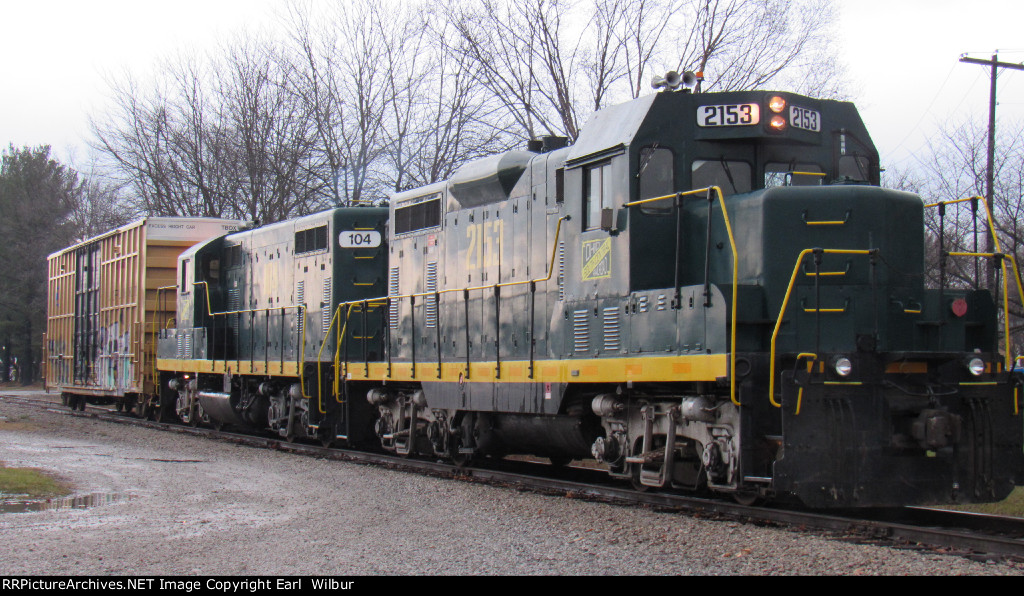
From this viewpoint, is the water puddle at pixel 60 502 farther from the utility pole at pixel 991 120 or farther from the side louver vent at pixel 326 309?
the utility pole at pixel 991 120

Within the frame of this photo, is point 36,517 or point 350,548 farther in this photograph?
point 36,517

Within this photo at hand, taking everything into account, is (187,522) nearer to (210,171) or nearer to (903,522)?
(903,522)

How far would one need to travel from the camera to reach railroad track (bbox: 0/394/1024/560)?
6926 millimetres

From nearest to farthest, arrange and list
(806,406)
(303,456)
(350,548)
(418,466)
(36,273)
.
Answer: (350,548)
(806,406)
(418,466)
(303,456)
(36,273)

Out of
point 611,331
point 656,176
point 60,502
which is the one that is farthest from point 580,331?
point 60,502

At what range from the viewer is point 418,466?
1247cm

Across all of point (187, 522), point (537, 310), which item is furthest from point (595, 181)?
point (187, 522)

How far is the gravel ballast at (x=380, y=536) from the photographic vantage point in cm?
623

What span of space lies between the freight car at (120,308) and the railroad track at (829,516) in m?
10.9

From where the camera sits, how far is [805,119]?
901 centimetres

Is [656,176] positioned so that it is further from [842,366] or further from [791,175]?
[842,366]

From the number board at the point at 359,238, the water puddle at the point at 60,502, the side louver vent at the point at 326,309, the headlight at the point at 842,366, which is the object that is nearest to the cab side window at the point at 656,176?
the headlight at the point at 842,366

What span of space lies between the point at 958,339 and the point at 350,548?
5.16 metres

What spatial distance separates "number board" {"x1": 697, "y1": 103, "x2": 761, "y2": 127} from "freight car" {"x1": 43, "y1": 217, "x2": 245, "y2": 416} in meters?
13.9
